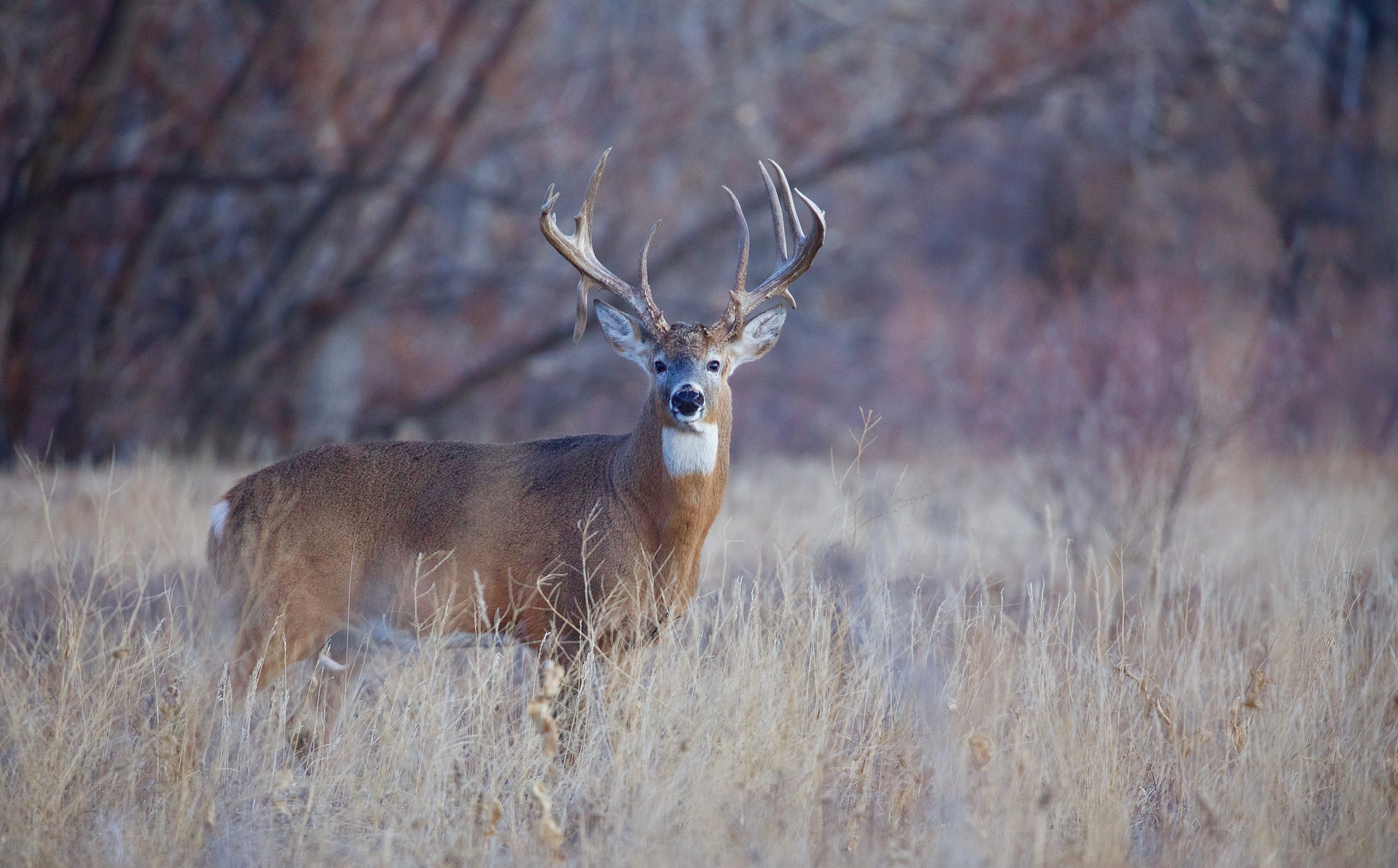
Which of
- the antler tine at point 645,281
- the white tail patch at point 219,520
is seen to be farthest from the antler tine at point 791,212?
the white tail patch at point 219,520

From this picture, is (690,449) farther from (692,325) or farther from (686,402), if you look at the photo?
(692,325)

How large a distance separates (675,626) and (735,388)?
1300 centimetres

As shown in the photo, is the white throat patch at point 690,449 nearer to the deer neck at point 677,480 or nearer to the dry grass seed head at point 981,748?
the deer neck at point 677,480

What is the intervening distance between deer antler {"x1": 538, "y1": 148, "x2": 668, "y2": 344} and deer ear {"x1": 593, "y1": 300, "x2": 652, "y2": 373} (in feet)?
0.26

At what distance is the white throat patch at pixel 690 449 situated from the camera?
206 inches

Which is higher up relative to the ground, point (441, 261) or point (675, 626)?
point (675, 626)

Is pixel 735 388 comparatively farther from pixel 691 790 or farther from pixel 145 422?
pixel 691 790

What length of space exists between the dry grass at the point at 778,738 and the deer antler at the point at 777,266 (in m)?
1.02

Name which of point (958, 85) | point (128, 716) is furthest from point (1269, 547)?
point (958, 85)

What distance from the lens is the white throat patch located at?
5.24 meters

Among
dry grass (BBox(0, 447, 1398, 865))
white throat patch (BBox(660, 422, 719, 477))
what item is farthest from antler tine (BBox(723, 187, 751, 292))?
dry grass (BBox(0, 447, 1398, 865))

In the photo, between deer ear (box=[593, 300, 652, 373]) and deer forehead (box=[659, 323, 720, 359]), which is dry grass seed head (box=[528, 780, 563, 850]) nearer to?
deer forehead (box=[659, 323, 720, 359])

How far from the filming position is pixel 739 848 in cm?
368

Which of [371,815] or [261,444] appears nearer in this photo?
[371,815]
